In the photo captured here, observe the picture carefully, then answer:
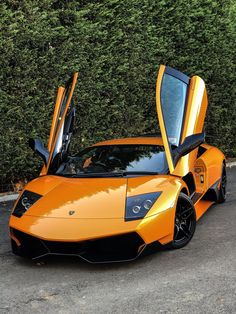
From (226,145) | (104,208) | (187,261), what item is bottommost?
(226,145)

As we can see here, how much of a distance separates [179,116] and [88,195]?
168cm

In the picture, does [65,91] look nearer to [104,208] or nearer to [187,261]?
[104,208]

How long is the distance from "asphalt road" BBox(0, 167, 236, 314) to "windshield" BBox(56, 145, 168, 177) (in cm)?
Answer: 104

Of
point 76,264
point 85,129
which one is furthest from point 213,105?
point 76,264

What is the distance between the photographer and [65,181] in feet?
18.2

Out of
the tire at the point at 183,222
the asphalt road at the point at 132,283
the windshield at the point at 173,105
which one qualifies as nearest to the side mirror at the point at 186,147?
the windshield at the point at 173,105

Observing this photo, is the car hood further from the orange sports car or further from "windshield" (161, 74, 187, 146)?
"windshield" (161, 74, 187, 146)

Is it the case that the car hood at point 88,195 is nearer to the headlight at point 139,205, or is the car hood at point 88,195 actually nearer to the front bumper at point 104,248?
the headlight at point 139,205

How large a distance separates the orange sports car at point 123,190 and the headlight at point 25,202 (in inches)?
0.6

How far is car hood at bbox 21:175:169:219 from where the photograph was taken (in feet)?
15.7

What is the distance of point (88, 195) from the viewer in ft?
16.6

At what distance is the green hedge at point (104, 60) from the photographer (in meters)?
8.08

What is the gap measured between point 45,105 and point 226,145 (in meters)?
5.66

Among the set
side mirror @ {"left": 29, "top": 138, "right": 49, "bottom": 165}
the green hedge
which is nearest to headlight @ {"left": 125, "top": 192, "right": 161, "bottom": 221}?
side mirror @ {"left": 29, "top": 138, "right": 49, "bottom": 165}
